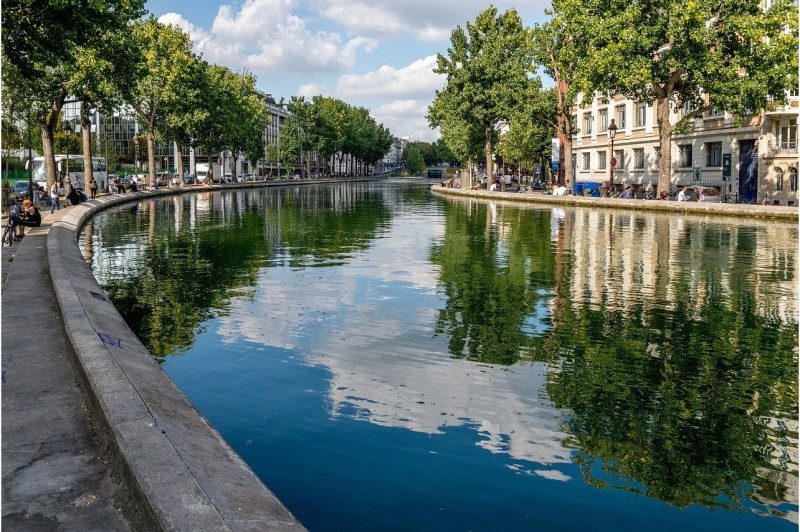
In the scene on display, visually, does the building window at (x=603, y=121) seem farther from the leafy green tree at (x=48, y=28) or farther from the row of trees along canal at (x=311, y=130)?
the row of trees along canal at (x=311, y=130)

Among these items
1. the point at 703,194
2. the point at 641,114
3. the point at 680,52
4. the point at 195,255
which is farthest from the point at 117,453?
the point at 641,114

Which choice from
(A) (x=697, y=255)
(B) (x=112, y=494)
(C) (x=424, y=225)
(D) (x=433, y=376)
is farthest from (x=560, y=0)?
(B) (x=112, y=494)

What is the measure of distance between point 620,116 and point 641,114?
3955 millimetres

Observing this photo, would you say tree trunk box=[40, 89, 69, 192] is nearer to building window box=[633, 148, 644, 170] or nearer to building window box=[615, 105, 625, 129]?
building window box=[633, 148, 644, 170]

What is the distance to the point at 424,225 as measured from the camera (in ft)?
110

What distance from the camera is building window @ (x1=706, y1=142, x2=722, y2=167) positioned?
5359cm

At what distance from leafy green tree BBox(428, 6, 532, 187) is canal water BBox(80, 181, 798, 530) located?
49.0 m

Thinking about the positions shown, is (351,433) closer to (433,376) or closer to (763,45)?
(433,376)

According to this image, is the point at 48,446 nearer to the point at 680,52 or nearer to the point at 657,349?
the point at 657,349

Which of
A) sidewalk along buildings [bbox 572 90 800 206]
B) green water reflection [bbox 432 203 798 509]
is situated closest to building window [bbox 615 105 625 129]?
sidewalk along buildings [bbox 572 90 800 206]

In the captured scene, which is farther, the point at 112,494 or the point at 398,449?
the point at 398,449

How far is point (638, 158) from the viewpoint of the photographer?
210ft

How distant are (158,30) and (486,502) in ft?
249

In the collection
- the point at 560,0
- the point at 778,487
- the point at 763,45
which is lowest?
the point at 778,487
